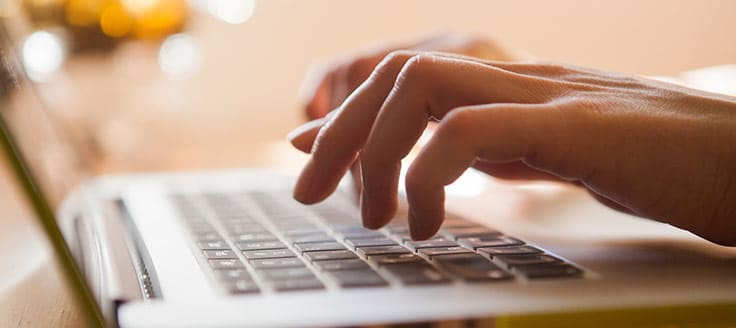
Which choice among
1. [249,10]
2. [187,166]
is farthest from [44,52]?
[249,10]

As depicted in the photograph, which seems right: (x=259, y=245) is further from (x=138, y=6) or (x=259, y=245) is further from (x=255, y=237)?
(x=138, y=6)

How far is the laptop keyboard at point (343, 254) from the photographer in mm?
368

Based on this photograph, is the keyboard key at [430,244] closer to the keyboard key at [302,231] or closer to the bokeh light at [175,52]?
the keyboard key at [302,231]

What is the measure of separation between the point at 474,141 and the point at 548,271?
0.23 ft

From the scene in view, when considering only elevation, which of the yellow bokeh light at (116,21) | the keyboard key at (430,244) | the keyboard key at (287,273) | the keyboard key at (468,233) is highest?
the yellow bokeh light at (116,21)

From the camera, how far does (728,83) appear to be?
47.7 inches

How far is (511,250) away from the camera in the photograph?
0.44 meters

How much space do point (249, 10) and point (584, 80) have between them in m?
1.86

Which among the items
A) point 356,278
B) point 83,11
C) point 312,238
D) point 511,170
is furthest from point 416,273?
point 83,11

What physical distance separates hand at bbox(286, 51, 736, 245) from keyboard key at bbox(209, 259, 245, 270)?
0.29 feet

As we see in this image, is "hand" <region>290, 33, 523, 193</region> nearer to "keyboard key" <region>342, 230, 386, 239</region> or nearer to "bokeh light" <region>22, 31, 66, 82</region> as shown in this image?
"keyboard key" <region>342, 230, 386, 239</region>

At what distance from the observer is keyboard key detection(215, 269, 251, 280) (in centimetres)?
37

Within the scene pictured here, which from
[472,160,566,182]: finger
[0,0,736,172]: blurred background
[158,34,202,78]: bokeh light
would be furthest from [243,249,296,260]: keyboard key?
[0,0,736,172]: blurred background

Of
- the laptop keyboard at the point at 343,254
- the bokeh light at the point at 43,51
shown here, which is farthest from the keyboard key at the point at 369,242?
the bokeh light at the point at 43,51
